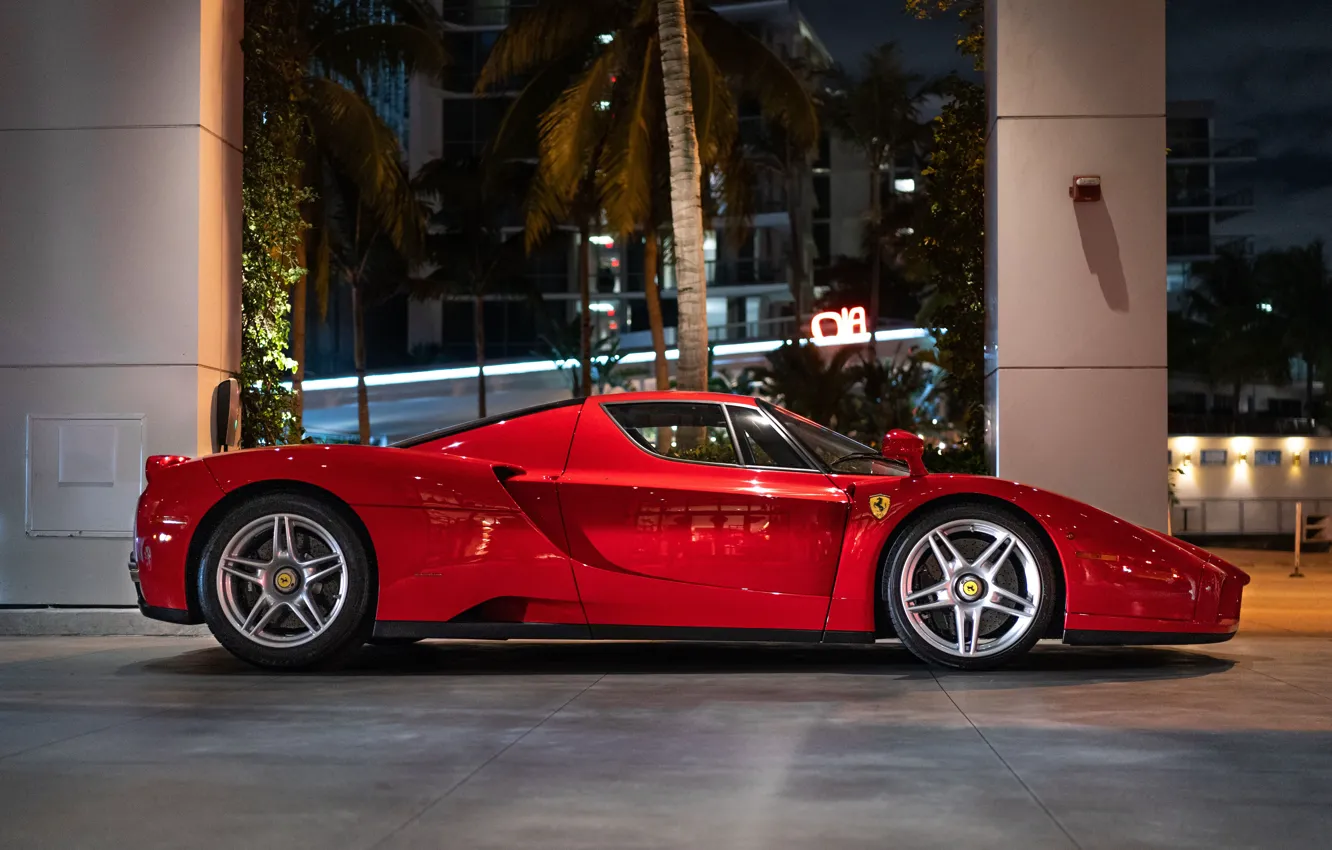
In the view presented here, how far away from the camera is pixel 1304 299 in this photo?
67.8 m

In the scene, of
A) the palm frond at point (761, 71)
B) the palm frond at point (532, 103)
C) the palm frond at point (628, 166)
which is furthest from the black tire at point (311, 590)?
the palm frond at point (532, 103)

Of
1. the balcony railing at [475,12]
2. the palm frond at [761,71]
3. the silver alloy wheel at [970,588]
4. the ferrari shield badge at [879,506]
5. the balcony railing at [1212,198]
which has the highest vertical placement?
the balcony railing at [475,12]

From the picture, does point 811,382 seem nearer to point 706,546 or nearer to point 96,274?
point 96,274

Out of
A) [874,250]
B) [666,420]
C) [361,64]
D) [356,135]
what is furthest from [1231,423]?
[666,420]

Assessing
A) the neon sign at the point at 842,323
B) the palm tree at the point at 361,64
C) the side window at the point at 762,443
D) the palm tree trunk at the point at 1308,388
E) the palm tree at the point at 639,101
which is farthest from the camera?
the palm tree trunk at the point at 1308,388

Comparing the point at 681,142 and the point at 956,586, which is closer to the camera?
the point at 956,586

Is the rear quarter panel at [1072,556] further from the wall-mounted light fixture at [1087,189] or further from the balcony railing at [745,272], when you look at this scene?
the balcony railing at [745,272]

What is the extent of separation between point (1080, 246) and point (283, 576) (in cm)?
507

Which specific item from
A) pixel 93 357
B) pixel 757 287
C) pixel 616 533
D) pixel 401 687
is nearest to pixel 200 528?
pixel 401 687

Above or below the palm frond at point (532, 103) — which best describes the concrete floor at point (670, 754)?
below

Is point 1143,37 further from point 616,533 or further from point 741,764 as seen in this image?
point 741,764

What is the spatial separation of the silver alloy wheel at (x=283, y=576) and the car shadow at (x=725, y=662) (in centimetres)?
23

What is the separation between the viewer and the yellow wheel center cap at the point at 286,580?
250 inches

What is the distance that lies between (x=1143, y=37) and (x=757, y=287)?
5777cm
